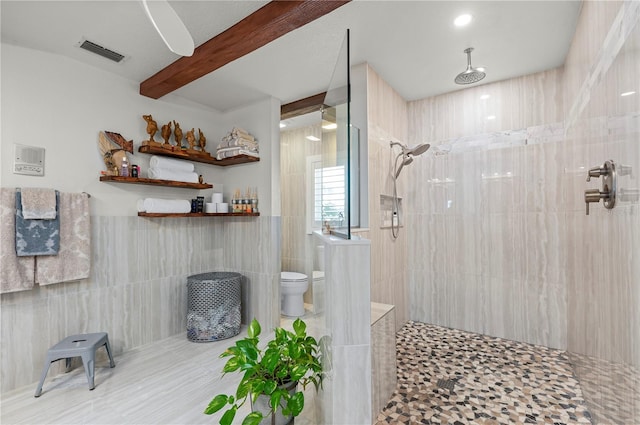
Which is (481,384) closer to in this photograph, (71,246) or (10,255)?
(71,246)

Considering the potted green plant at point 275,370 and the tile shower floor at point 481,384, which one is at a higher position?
the potted green plant at point 275,370

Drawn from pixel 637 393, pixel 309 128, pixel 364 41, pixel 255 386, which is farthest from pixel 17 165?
pixel 637 393

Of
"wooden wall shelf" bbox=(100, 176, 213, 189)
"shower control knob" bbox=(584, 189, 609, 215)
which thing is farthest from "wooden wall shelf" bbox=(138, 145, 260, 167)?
"shower control knob" bbox=(584, 189, 609, 215)

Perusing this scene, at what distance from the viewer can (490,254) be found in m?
2.68

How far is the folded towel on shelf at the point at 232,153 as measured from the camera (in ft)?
9.11

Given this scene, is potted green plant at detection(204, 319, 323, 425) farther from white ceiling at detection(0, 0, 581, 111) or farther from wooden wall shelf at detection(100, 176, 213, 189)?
white ceiling at detection(0, 0, 581, 111)

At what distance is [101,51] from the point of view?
79.3 inches

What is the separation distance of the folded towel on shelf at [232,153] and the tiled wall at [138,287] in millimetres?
657

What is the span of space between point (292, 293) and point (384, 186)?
157cm

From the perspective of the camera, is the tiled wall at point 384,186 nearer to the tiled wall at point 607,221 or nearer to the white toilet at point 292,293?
the white toilet at point 292,293

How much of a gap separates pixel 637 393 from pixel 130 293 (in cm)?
301

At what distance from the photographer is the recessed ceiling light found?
1.78 meters

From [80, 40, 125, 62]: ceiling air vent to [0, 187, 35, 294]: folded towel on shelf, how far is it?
105cm

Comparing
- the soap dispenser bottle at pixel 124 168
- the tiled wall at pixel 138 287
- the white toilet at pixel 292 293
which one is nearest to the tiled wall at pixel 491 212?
the white toilet at pixel 292 293
